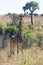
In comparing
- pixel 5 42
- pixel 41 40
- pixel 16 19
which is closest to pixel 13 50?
pixel 5 42

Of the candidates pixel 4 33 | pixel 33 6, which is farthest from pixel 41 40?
pixel 33 6

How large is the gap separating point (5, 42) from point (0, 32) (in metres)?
4.40

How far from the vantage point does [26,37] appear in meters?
16.0

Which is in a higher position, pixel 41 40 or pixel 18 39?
pixel 18 39

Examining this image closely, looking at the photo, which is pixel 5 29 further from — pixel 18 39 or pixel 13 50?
pixel 18 39

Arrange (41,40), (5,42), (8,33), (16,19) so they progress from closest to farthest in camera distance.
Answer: (5,42), (41,40), (8,33), (16,19)

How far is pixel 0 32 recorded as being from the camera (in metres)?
19.8

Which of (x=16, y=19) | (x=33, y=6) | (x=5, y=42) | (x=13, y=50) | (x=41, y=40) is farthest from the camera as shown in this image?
(x=33, y=6)

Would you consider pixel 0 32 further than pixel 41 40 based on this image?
Yes

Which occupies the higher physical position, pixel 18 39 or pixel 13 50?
pixel 18 39

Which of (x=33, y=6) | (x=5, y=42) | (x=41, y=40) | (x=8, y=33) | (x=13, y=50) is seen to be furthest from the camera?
(x=33, y=6)

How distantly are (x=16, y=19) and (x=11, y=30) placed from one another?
1047cm

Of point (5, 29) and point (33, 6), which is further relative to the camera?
point (33, 6)

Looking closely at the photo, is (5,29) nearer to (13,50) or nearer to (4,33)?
(4,33)
